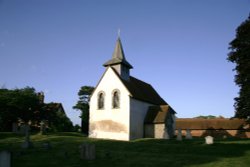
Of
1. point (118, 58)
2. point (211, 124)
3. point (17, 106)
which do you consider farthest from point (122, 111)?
point (211, 124)

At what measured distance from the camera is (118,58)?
3869 cm

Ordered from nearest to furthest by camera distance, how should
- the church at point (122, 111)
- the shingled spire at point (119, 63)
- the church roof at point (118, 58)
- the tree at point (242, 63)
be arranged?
the tree at point (242, 63) → the church at point (122, 111) → the shingled spire at point (119, 63) → the church roof at point (118, 58)

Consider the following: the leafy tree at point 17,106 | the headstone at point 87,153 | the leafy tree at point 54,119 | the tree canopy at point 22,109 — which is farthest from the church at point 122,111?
the headstone at point 87,153

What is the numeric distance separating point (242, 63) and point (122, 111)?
48.5 ft

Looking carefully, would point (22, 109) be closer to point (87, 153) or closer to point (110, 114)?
point (110, 114)

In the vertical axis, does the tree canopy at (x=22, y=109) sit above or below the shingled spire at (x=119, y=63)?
below

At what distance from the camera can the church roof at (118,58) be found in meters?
37.9

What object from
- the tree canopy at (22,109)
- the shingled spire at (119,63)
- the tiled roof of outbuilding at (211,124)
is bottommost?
the tiled roof of outbuilding at (211,124)

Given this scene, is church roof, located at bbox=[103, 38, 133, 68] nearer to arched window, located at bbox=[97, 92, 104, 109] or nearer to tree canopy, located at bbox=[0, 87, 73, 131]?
arched window, located at bbox=[97, 92, 104, 109]

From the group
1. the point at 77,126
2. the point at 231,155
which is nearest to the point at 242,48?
the point at 231,155

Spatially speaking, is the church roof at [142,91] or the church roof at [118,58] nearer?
the church roof at [142,91]

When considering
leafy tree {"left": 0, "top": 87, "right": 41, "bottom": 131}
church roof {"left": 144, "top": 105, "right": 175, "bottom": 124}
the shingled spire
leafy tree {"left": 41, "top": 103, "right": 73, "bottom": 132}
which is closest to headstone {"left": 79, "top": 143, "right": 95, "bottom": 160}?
church roof {"left": 144, "top": 105, "right": 175, "bottom": 124}

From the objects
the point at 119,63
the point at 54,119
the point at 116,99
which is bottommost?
the point at 54,119

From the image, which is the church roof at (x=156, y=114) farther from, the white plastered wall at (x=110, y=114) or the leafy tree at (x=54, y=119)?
the leafy tree at (x=54, y=119)
